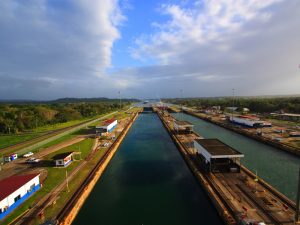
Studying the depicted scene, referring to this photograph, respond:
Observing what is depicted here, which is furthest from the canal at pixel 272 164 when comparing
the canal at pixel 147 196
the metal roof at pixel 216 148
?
the canal at pixel 147 196

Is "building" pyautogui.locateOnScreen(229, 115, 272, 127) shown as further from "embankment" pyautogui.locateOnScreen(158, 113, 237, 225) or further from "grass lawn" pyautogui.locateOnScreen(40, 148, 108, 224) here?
"grass lawn" pyautogui.locateOnScreen(40, 148, 108, 224)

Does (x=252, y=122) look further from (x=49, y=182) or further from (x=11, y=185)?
(x=11, y=185)

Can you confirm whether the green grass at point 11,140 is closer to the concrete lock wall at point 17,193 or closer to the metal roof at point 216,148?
the concrete lock wall at point 17,193

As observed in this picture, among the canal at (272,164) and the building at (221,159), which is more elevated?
the building at (221,159)

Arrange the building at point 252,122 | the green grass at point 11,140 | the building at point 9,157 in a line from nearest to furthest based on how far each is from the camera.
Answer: the building at point 9,157 < the green grass at point 11,140 < the building at point 252,122

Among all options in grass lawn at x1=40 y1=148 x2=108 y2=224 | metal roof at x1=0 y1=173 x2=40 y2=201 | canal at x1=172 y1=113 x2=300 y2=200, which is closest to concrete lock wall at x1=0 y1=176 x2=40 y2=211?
metal roof at x1=0 y1=173 x2=40 y2=201

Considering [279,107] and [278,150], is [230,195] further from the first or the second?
[279,107]

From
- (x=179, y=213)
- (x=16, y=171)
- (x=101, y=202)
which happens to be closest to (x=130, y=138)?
(x=16, y=171)
